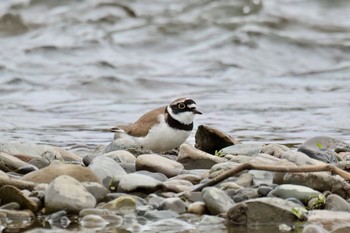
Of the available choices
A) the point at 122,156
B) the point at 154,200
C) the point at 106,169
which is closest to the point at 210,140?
the point at 122,156

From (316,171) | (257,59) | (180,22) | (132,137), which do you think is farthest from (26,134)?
(180,22)

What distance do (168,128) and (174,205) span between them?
101 inches

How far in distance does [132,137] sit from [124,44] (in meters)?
10.0

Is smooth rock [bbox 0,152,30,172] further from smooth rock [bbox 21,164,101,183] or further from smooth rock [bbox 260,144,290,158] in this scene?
smooth rock [bbox 260,144,290,158]

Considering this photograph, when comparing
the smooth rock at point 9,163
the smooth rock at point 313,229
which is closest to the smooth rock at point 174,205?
the smooth rock at point 313,229

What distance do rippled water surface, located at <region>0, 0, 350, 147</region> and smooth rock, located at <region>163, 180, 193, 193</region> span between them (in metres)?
3.61

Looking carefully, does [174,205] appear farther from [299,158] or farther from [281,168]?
[299,158]

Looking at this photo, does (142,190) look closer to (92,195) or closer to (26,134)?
(92,195)

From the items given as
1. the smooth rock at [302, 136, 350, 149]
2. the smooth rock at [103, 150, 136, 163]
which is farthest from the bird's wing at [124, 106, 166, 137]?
the smooth rock at [302, 136, 350, 149]

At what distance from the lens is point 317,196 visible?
5961 millimetres

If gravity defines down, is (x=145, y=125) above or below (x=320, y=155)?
above

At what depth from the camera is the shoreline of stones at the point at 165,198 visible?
5.59 metres

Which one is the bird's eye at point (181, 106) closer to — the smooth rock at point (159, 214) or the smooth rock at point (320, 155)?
the smooth rock at point (320, 155)

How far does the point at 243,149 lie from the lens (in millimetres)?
8086
